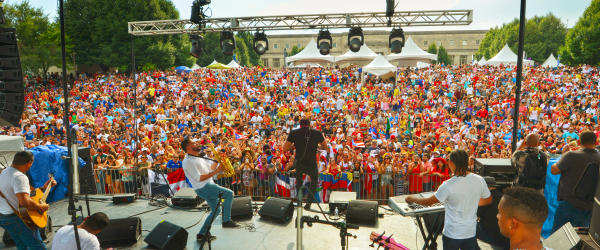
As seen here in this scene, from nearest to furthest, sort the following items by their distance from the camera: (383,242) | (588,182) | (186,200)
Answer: (383,242) < (588,182) < (186,200)

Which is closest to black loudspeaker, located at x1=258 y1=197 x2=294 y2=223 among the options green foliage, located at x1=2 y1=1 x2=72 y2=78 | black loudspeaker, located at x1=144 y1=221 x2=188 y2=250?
black loudspeaker, located at x1=144 y1=221 x2=188 y2=250

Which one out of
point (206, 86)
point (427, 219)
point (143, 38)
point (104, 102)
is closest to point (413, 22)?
point (427, 219)

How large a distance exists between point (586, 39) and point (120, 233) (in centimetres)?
3742

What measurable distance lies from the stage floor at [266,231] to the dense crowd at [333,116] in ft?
6.38

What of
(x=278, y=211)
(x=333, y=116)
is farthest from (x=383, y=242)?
(x=333, y=116)

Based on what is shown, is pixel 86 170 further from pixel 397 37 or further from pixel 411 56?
pixel 411 56

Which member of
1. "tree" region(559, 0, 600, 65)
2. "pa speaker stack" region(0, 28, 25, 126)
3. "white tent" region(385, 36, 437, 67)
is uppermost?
"tree" region(559, 0, 600, 65)

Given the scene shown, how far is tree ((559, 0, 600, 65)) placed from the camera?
28.3m

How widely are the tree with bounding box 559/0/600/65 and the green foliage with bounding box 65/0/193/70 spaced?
3730 cm

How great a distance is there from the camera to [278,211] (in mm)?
5070

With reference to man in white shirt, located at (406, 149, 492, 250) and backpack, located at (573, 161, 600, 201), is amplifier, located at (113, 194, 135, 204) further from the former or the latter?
backpack, located at (573, 161, 600, 201)

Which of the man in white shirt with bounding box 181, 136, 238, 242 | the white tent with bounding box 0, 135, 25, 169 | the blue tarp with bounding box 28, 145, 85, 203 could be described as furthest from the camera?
the white tent with bounding box 0, 135, 25, 169

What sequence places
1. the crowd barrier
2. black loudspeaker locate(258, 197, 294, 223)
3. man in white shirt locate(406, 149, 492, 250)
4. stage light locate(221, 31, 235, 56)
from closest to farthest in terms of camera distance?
man in white shirt locate(406, 149, 492, 250) → black loudspeaker locate(258, 197, 294, 223) → the crowd barrier → stage light locate(221, 31, 235, 56)

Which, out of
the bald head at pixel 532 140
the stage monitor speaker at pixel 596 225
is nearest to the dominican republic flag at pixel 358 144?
the bald head at pixel 532 140
